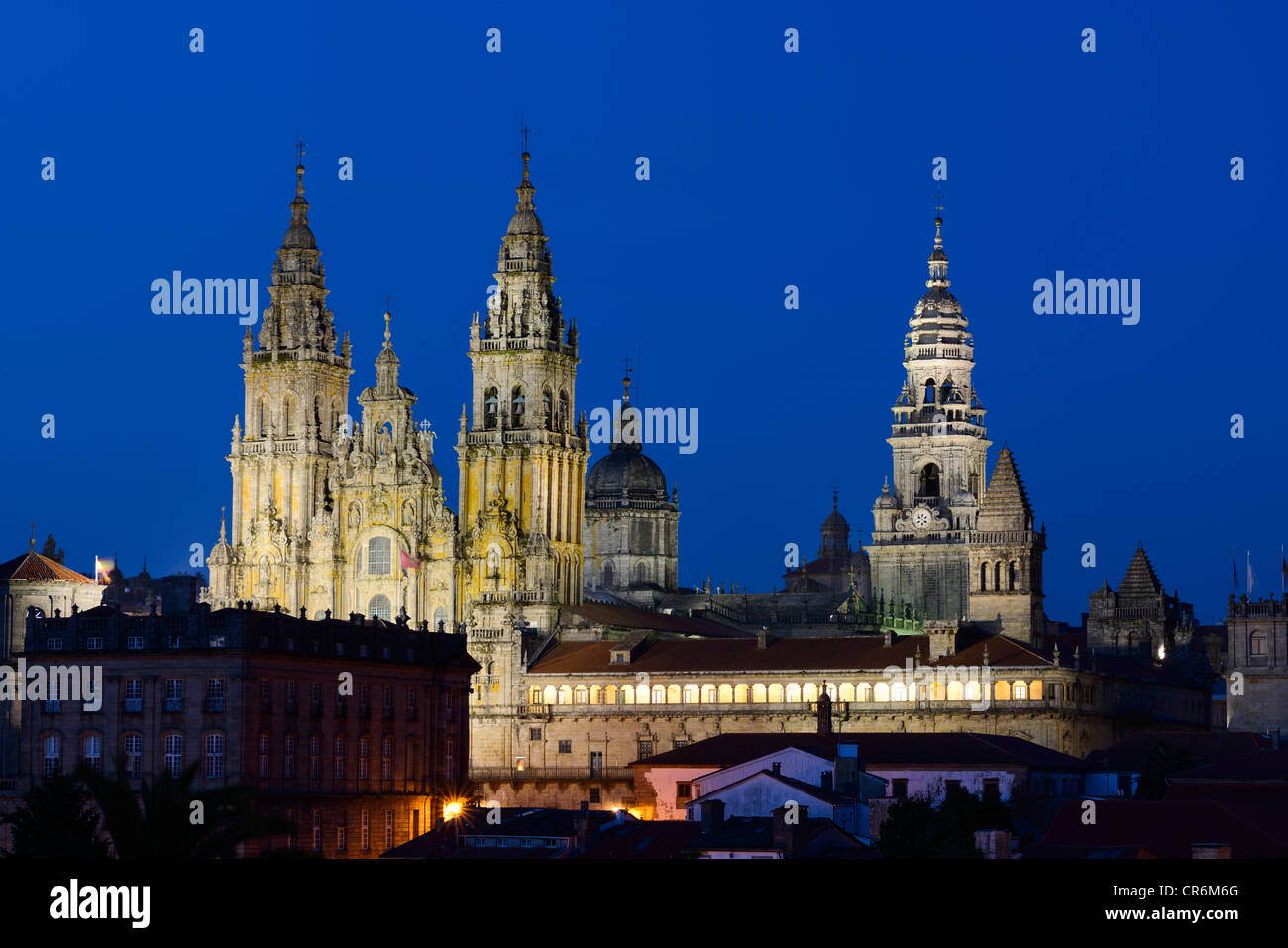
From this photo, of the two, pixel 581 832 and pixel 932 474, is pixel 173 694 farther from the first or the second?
pixel 932 474

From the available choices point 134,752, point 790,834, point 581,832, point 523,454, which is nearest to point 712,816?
point 581,832

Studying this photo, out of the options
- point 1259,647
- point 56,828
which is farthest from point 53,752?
point 1259,647

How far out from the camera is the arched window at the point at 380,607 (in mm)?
164875

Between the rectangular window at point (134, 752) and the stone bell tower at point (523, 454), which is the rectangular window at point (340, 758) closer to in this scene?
the rectangular window at point (134, 752)

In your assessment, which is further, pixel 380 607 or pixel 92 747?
pixel 380 607

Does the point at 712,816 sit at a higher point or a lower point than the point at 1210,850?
higher

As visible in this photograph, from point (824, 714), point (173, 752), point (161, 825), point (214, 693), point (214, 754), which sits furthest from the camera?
point (824, 714)

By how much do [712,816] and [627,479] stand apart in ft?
310

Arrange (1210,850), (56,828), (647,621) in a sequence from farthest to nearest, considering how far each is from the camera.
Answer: (647,621), (1210,850), (56,828)

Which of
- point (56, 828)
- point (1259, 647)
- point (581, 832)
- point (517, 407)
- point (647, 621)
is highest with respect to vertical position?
point (517, 407)

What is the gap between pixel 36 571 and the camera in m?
142
